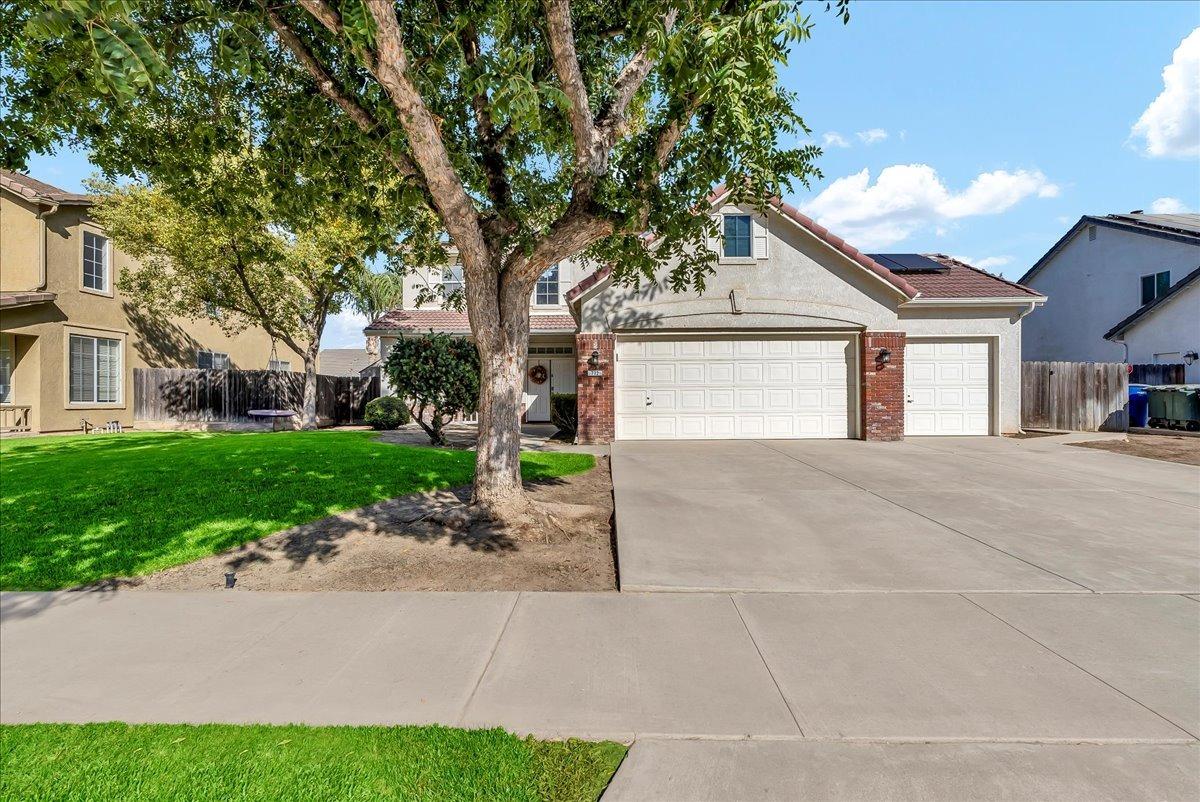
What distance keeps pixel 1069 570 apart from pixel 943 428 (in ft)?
32.6

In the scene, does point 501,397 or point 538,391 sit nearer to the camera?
point 501,397

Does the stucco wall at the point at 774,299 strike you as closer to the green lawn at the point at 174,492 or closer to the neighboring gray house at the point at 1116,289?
the green lawn at the point at 174,492

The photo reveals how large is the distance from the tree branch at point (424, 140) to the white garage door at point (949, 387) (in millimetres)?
11798

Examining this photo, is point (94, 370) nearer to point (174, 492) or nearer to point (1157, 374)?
point (174, 492)

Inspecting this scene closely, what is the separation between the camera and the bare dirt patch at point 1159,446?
10.8 m

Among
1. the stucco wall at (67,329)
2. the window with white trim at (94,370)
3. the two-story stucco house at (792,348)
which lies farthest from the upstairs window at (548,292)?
the window with white trim at (94,370)

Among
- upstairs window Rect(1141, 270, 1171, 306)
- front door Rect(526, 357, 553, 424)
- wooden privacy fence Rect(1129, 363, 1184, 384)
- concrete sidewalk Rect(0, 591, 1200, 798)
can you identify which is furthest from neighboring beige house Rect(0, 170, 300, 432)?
upstairs window Rect(1141, 270, 1171, 306)

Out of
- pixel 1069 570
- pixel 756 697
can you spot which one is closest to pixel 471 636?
pixel 756 697

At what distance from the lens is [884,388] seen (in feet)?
42.2

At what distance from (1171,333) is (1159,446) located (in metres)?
8.10

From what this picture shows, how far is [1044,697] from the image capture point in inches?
117

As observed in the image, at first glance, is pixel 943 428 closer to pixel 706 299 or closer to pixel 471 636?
pixel 706 299

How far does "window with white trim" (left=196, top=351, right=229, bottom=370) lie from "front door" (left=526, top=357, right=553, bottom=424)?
12320 mm

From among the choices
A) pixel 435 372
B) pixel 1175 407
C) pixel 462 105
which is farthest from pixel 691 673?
pixel 1175 407
